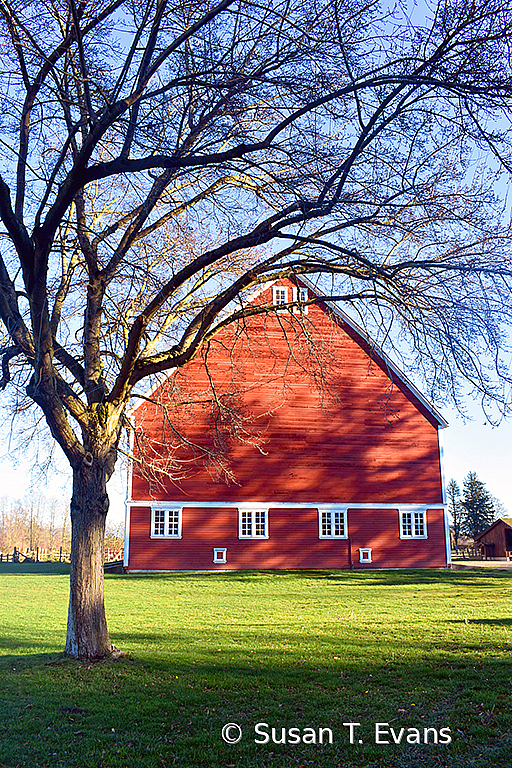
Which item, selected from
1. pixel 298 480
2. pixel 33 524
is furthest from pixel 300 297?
pixel 33 524

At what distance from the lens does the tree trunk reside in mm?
9430

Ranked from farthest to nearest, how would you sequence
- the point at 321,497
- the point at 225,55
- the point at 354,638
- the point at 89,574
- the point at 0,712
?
the point at 321,497
the point at 354,638
the point at 89,574
the point at 225,55
the point at 0,712

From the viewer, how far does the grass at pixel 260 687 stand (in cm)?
651

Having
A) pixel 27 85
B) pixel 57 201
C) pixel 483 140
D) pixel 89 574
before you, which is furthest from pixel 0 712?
pixel 483 140

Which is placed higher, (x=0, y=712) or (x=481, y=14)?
(x=481, y=14)

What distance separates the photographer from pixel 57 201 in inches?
344

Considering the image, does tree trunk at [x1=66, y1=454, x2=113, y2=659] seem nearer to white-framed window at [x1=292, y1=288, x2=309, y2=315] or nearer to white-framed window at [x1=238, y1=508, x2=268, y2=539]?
white-framed window at [x1=292, y1=288, x2=309, y2=315]

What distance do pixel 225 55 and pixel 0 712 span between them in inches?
326

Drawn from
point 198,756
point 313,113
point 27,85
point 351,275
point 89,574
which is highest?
point 27,85

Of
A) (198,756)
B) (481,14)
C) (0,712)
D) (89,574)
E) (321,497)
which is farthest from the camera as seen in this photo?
(321,497)

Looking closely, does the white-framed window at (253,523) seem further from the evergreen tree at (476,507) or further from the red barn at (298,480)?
the evergreen tree at (476,507)

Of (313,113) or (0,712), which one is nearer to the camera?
(0,712)

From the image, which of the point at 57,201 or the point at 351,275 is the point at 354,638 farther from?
the point at 57,201

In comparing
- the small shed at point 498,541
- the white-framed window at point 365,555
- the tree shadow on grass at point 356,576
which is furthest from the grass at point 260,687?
the small shed at point 498,541
